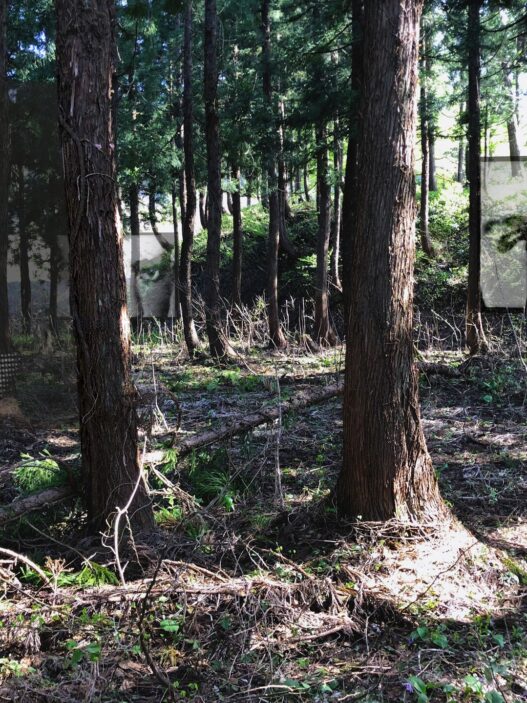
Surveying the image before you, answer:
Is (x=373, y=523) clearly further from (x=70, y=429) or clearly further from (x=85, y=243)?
(x=70, y=429)

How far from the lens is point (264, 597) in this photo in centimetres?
391

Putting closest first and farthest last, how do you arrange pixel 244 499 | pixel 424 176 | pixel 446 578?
pixel 446 578, pixel 244 499, pixel 424 176

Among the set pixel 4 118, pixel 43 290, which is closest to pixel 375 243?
pixel 43 290

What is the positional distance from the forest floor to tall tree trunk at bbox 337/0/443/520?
0.35 metres

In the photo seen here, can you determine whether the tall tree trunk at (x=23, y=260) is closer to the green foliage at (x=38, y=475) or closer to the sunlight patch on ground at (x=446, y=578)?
the green foliage at (x=38, y=475)

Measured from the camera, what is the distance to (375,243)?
14.2 feet

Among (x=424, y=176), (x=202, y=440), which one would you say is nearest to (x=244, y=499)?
(x=202, y=440)

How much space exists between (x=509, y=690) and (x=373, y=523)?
1.46 meters

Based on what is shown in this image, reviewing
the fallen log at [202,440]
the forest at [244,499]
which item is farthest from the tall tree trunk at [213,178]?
the fallen log at [202,440]

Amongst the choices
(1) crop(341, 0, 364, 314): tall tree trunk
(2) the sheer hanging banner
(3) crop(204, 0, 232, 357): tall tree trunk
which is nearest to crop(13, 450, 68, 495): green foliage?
(1) crop(341, 0, 364, 314): tall tree trunk

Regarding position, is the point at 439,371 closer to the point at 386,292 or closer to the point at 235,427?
the point at 235,427

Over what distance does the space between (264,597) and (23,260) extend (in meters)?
6.36

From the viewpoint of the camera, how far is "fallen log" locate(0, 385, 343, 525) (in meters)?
4.46

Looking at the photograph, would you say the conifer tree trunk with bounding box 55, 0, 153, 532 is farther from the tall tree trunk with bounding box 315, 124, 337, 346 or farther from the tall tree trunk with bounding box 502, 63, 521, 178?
the tall tree trunk with bounding box 502, 63, 521, 178
